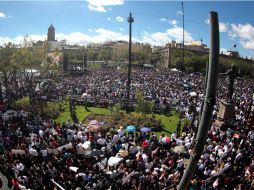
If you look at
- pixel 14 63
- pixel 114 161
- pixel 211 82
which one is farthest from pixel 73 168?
pixel 14 63

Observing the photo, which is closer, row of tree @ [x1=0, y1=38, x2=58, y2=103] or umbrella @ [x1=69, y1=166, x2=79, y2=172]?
umbrella @ [x1=69, y1=166, x2=79, y2=172]

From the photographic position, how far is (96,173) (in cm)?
1323

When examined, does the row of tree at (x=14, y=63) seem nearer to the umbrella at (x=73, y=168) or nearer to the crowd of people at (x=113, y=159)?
the crowd of people at (x=113, y=159)

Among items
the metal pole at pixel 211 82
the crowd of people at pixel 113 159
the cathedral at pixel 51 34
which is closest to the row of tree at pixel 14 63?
the crowd of people at pixel 113 159

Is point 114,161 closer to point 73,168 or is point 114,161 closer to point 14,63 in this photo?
point 73,168

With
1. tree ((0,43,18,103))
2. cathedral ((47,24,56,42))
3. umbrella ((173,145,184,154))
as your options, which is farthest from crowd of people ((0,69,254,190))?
cathedral ((47,24,56,42))

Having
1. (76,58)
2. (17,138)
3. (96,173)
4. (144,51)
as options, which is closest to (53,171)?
(96,173)

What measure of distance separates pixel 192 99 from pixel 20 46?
22.8 m

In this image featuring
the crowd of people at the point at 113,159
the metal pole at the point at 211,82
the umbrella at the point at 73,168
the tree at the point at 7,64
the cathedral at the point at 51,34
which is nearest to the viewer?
the metal pole at the point at 211,82

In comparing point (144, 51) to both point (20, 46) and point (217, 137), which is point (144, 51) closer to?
point (20, 46)

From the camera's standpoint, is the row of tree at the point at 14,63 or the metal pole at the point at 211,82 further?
the row of tree at the point at 14,63

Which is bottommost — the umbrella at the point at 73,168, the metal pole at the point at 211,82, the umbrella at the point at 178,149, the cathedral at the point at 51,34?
the umbrella at the point at 73,168

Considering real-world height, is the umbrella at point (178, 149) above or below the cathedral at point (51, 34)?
below

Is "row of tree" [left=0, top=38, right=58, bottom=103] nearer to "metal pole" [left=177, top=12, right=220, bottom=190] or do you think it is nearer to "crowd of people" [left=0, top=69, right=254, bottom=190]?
"crowd of people" [left=0, top=69, right=254, bottom=190]
